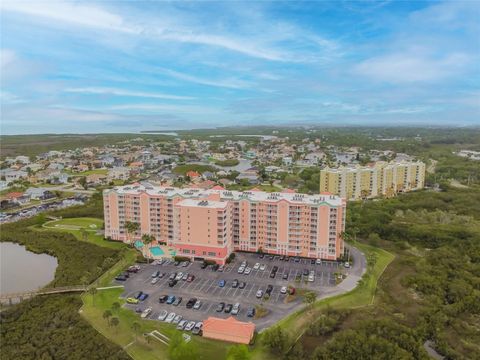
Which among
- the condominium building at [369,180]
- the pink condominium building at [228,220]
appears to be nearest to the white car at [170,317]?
the pink condominium building at [228,220]

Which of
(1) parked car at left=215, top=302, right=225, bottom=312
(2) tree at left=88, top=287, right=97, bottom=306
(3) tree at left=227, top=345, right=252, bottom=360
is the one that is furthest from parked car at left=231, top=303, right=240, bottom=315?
(2) tree at left=88, top=287, right=97, bottom=306

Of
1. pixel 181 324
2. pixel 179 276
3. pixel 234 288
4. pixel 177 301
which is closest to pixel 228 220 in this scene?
pixel 179 276

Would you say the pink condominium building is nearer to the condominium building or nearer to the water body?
the water body

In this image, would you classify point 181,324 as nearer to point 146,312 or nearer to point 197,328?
point 197,328

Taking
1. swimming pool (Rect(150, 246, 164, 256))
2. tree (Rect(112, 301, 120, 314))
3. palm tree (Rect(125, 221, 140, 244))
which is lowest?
tree (Rect(112, 301, 120, 314))

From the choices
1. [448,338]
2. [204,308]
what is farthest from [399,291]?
[204,308]
